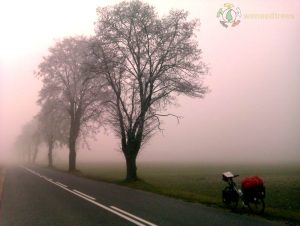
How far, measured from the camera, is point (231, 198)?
15852 millimetres

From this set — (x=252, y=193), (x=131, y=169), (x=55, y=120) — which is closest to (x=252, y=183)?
(x=252, y=193)

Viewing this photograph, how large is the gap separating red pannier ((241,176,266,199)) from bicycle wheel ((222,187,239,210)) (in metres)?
0.81

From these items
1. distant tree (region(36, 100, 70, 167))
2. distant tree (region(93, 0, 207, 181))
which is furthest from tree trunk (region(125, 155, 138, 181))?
distant tree (region(36, 100, 70, 167))

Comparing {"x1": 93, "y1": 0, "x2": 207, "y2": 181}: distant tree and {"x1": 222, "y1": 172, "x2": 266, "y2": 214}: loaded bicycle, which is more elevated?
{"x1": 93, "y1": 0, "x2": 207, "y2": 181}: distant tree

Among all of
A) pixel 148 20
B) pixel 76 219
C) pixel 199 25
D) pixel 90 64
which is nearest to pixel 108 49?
pixel 90 64

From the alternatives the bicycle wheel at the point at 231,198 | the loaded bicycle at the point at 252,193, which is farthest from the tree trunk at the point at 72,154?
the loaded bicycle at the point at 252,193

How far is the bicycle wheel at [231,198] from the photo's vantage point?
15623 mm

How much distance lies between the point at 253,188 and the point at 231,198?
146 centimetres

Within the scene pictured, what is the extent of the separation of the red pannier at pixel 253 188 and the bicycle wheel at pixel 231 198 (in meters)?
0.81

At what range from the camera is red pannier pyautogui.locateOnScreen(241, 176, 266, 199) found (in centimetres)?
1454

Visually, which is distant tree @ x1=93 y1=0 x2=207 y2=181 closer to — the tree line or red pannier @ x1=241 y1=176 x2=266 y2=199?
the tree line

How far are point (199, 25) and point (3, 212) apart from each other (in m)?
22.0

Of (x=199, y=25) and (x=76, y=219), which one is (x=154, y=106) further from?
(x=76, y=219)

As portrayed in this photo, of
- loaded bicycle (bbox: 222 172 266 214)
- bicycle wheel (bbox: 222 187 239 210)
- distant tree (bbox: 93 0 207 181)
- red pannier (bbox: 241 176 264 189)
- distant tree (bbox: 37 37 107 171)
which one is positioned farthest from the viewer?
distant tree (bbox: 37 37 107 171)
